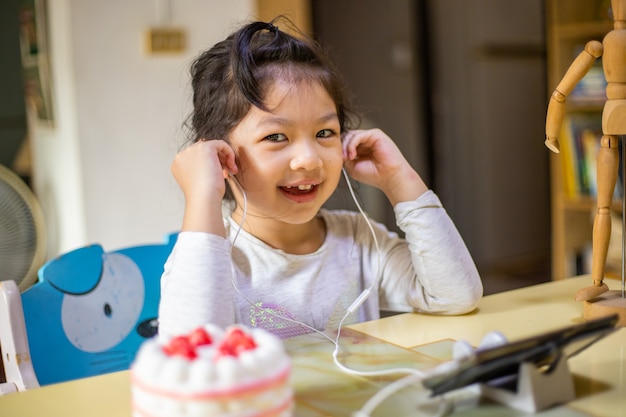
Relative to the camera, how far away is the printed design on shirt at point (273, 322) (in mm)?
1183

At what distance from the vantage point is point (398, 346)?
3.20 feet

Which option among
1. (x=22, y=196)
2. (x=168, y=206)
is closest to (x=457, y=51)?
(x=168, y=206)

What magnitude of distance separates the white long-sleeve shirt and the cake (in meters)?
0.44

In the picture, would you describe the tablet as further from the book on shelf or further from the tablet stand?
→ the book on shelf

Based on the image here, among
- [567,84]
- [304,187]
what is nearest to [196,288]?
[304,187]

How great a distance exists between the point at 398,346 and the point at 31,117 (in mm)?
2793

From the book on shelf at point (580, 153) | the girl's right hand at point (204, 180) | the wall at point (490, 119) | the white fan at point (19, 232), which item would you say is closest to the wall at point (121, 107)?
the white fan at point (19, 232)

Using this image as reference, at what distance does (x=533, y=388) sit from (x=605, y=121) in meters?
0.47

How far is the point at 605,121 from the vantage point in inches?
41.9

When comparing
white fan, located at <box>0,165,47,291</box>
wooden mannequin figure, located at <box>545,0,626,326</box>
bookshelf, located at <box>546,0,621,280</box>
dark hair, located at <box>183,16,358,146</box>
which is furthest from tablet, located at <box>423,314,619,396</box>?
bookshelf, located at <box>546,0,621,280</box>

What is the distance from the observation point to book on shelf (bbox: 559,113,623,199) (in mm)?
3154

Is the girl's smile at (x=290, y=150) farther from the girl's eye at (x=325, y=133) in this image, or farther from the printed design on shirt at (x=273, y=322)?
the printed design on shirt at (x=273, y=322)

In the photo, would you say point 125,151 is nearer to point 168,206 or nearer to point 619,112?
point 168,206

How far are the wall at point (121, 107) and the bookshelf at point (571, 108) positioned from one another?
125 centimetres
